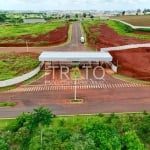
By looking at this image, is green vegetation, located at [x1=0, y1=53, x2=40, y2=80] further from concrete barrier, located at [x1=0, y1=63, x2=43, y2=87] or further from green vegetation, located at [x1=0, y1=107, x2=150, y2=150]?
green vegetation, located at [x1=0, y1=107, x2=150, y2=150]

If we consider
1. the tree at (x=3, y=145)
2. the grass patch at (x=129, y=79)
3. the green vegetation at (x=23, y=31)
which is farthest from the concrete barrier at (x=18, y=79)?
the green vegetation at (x=23, y=31)

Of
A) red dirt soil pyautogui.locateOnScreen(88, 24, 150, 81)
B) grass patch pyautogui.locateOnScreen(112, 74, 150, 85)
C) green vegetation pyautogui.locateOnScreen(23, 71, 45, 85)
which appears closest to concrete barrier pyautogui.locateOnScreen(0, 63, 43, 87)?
green vegetation pyautogui.locateOnScreen(23, 71, 45, 85)

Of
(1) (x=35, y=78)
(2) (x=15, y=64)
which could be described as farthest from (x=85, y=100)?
(2) (x=15, y=64)

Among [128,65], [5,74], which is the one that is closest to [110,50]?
[128,65]

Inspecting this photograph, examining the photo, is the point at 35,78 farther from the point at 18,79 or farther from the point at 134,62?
the point at 134,62

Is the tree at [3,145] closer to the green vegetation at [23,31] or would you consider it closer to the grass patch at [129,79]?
the grass patch at [129,79]

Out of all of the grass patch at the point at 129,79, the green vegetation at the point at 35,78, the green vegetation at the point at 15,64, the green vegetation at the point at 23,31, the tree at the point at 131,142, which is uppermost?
the tree at the point at 131,142
